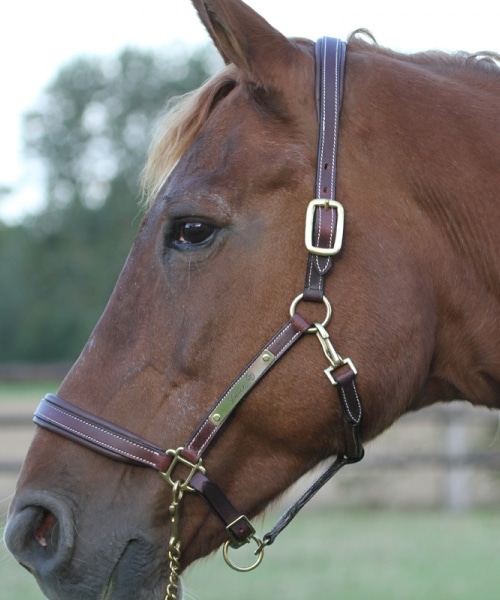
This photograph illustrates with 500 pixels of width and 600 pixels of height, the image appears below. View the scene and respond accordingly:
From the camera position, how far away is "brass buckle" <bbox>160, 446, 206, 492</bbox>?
2.37m

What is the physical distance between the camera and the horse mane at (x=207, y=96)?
2635 mm

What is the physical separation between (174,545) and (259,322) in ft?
2.24

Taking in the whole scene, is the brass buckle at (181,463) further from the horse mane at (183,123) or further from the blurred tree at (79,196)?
the blurred tree at (79,196)

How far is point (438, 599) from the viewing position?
682cm

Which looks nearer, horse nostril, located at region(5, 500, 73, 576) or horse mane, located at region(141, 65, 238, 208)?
horse nostril, located at region(5, 500, 73, 576)

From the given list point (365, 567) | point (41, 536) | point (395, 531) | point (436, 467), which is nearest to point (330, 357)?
point (41, 536)

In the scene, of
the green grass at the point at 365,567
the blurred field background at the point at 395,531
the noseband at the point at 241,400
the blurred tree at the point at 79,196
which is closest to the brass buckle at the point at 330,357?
the noseband at the point at 241,400

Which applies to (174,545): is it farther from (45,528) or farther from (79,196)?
(79,196)

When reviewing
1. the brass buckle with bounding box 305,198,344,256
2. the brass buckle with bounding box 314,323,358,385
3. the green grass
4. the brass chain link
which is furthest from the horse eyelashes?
the green grass

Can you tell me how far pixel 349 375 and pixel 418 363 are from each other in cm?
23

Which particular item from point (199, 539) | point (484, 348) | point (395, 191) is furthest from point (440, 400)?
point (199, 539)

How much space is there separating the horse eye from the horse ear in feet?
1.52

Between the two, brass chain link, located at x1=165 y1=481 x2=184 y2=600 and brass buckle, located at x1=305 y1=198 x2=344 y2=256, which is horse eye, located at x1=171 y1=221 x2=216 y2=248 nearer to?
brass buckle, located at x1=305 y1=198 x2=344 y2=256

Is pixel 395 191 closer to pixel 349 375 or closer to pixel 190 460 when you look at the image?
pixel 349 375
